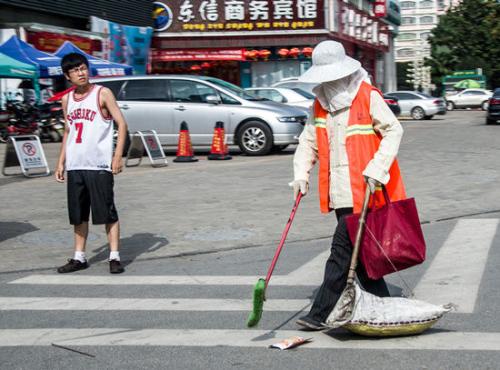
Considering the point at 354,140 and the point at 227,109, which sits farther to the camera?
the point at 227,109

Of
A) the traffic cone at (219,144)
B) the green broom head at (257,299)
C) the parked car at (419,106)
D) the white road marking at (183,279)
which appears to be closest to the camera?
the green broom head at (257,299)

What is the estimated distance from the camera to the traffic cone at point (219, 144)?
1727 cm

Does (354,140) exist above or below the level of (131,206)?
above

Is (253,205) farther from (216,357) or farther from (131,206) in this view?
(216,357)

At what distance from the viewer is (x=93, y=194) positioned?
7219 millimetres

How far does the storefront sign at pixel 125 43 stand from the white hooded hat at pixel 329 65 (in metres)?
27.0

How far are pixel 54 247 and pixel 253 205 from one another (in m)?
3.21

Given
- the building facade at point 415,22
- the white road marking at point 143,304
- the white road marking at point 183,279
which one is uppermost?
the building facade at point 415,22

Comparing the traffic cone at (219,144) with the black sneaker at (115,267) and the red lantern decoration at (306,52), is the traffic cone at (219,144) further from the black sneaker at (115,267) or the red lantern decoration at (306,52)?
the red lantern decoration at (306,52)

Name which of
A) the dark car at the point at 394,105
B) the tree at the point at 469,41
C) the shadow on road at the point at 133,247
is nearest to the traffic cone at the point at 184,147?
the shadow on road at the point at 133,247

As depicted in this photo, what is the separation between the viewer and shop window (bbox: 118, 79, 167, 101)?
1859 centimetres

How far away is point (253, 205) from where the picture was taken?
11.2 meters

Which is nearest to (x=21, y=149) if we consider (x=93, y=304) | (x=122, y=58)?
(x=93, y=304)

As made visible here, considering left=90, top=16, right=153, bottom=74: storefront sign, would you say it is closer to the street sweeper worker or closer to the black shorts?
the black shorts
